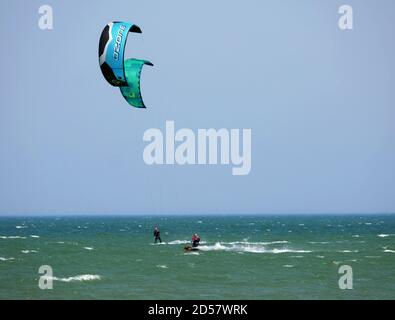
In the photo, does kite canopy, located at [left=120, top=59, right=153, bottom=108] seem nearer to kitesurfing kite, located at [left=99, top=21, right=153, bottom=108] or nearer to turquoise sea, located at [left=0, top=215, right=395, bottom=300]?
kitesurfing kite, located at [left=99, top=21, right=153, bottom=108]

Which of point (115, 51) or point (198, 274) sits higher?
point (115, 51)

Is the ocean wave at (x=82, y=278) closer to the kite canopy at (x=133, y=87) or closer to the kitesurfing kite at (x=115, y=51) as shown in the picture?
the kite canopy at (x=133, y=87)

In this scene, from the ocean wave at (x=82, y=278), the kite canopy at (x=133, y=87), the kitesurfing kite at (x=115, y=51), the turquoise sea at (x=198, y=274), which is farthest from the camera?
the ocean wave at (x=82, y=278)

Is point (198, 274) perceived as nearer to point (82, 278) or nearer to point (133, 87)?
point (82, 278)

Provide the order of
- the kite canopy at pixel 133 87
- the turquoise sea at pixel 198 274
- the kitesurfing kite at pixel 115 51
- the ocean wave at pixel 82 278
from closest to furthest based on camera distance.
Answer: the kitesurfing kite at pixel 115 51, the kite canopy at pixel 133 87, the turquoise sea at pixel 198 274, the ocean wave at pixel 82 278

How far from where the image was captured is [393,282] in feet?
100

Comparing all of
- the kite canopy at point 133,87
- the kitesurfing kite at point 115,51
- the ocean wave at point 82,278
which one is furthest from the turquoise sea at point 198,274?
the kitesurfing kite at point 115,51

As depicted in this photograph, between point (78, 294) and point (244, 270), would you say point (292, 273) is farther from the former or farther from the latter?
point (78, 294)

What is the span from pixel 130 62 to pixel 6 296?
10404mm

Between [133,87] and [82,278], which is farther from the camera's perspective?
[82,278]

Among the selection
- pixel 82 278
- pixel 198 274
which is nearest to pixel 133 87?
pixel 82 278

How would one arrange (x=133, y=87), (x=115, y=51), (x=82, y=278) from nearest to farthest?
1. (x=115, y=51)
2. (x=133, y=87)
3. (x=82, y=278)

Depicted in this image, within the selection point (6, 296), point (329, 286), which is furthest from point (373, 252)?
point (6, 296)

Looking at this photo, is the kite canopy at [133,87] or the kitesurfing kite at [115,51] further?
the kite canopy at [133,87]
